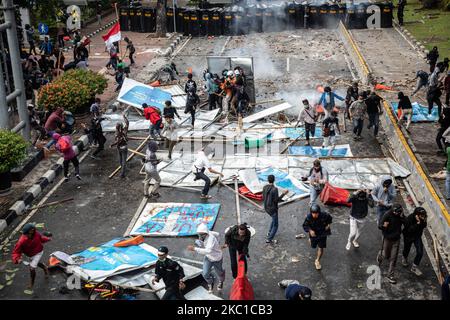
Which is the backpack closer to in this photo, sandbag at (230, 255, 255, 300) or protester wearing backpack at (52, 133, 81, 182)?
protester wearing backpack at (52, 133, 81, 182)

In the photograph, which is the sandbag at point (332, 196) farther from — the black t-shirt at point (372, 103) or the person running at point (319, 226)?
the black t-shirt at point (372, 103)

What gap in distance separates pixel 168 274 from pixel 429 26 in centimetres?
2987

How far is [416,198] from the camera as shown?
14.1 meters

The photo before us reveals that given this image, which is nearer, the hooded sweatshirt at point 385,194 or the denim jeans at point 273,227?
the hooded sweatshirt at point 385,194

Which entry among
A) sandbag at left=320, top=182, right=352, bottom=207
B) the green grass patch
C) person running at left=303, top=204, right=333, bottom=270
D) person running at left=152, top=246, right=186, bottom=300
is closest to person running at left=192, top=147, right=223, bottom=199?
sandbag at left=320, top=182, right=352, bottom=207

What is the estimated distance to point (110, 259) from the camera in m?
11.4

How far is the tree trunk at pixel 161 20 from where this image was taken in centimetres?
3475

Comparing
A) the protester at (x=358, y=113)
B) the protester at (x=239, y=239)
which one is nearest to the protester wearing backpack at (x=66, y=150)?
the protester at (x=239, y=239)

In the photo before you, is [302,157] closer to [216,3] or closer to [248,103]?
[248,103]

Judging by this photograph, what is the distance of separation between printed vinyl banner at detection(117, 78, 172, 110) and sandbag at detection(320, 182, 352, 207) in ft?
27.0

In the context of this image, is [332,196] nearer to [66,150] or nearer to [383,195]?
[383,195]

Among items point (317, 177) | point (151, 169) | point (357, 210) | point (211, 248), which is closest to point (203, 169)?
point (151, 169)

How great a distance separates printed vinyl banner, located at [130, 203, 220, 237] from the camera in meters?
12.9

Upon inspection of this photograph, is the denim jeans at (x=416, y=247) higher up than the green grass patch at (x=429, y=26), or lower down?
lower down
